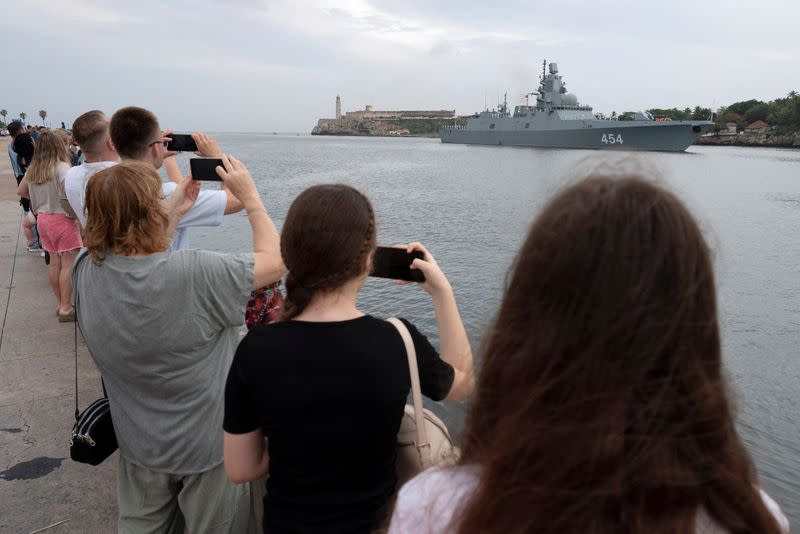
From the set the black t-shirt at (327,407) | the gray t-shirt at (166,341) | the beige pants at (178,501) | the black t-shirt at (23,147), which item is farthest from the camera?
the black t-shirt at (23,147)

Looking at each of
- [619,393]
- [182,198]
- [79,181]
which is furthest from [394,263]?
[79,181]

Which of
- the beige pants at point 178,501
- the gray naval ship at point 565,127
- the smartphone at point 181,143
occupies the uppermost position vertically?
the gray naval ship at point 565,127

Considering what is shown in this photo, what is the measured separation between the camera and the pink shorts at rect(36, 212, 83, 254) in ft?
16.4

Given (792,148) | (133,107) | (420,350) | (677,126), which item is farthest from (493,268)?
(792,148)

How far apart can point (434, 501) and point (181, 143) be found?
7.61 ft

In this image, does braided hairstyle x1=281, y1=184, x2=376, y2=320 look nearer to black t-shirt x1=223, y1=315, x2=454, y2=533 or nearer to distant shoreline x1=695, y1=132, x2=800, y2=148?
black t-shirt x1=223, y1=315, x2=454, y2=533

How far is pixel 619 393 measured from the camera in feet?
2.55

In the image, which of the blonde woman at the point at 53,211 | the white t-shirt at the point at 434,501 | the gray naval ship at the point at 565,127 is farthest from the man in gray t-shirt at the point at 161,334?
the gray naval ship at the point at 565,127

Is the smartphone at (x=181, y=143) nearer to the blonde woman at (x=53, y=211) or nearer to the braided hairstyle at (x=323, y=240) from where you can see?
the braided hairstyle at (x=323, y=240)

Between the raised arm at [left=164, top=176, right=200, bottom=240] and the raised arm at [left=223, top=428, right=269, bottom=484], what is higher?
the raised arm at [left=164, top=176, right=200, bottom=240]

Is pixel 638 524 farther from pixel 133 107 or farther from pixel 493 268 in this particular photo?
pixel 493 268

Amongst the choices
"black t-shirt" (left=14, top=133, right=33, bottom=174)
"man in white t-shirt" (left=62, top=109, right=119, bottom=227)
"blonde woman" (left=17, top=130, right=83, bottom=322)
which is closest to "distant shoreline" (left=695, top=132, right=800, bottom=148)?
"black t-shirt" (left=14, top=133, right=33, bottom=174)

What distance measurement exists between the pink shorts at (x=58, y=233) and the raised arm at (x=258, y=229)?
12.1 feet

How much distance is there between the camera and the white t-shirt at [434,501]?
88 centimetres
